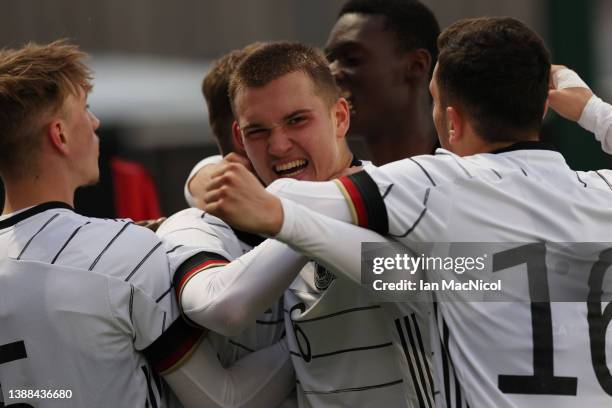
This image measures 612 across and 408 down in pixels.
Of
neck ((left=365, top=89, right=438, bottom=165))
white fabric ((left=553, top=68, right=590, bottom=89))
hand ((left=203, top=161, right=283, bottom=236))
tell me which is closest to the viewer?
hand ((left=203, top=161, right=283, bottom=236))

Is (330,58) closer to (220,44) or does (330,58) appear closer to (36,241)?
(36,241)

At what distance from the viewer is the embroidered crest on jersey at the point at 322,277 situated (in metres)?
2.70

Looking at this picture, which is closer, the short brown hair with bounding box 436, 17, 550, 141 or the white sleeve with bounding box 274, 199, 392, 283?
the white sleeve with bounding box 274, 199, 392, 283

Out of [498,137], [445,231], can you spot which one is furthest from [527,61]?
[445,231]

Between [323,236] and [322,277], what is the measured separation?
437mm

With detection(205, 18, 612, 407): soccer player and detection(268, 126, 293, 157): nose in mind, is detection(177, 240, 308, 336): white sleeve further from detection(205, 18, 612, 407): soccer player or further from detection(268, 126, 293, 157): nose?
detection(268, 126, 293, 157): nose

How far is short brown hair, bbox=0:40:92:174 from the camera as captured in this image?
281cm

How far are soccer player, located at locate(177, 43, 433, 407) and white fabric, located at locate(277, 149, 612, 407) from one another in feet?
0.55

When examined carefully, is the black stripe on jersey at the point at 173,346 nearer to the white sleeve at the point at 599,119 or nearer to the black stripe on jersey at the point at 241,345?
the black stripe on jersey at the point at 241,345

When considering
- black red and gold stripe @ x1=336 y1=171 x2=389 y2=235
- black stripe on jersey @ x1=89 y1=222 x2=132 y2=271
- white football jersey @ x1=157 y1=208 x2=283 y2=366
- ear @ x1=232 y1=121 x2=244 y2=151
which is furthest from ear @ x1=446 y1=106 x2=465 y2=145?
black stripe on jersey @ x1=89 y1=222 x2=132 y2=271

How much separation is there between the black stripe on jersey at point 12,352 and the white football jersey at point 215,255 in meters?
0.44

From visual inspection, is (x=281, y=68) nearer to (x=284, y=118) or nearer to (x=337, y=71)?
(x=284, y=118)

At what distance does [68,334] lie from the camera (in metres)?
2.67

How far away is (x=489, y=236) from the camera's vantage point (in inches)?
94.9
